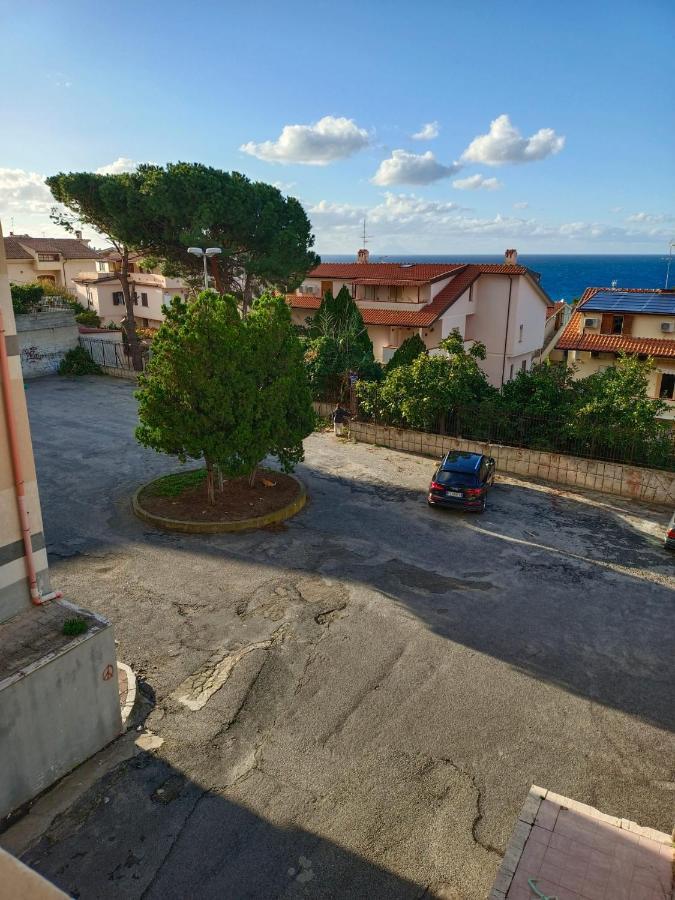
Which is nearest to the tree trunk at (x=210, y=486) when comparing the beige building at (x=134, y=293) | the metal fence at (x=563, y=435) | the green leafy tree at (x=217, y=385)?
the green leafy tree at (x=217, y=385)

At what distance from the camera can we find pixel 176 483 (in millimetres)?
18516

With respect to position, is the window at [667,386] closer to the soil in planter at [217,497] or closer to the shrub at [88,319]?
the soil in planter at [217,497]

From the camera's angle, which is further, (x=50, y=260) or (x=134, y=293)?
(x=50, y=260)

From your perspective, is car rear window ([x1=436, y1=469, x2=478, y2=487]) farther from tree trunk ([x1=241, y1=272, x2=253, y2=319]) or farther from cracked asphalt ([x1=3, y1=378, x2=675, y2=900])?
tree trunk ([x1=241, y1=272, x2=253, y2=319])

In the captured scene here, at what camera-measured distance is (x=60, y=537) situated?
1547cm

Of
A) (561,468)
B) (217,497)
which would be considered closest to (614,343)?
(561,468)

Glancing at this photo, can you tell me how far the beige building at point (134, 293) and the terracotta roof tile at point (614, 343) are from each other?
3388cm

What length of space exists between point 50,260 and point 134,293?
14.1m

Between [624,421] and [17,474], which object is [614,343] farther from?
[17,474]

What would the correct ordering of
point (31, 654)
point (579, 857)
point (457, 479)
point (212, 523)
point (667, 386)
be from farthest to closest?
point (667, 386) → point (457, 479) → point (212, 523) → point (31, 654) → point (579, 857)

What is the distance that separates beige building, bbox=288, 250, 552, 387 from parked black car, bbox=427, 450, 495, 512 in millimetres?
18576

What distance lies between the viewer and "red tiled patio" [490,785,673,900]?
20.5ft

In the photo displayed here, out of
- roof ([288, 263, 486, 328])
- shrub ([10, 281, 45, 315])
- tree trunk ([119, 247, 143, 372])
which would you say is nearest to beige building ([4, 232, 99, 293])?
shrub ([10, 281, 45, 315])

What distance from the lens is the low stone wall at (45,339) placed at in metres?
34.7
